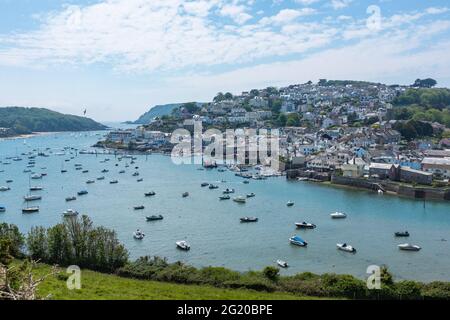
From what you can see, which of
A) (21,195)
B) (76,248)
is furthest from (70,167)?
(76,248)

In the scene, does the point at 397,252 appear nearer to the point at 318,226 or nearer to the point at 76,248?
the point at 318,226

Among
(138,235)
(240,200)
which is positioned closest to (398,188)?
(240,200)

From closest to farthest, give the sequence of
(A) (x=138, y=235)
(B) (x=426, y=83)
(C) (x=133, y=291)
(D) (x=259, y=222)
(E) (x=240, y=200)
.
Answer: (C) (x=133, y=291) → (A) (x=138, y=235) → (D) (x=259, y=222) → (E) (x=240, y=200) → (B) (x=426, y=83)

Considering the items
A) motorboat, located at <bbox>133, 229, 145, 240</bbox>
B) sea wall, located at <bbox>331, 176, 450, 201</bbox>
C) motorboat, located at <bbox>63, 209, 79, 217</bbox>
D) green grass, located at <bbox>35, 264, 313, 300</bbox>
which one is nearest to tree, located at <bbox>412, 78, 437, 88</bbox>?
sea wall, located at <bbox>331, 176, 450, 201</bbox>

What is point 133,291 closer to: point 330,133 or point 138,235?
point 138,235

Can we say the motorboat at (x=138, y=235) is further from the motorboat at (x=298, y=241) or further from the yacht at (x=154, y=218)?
the motorboat at (x=298, y=241)
